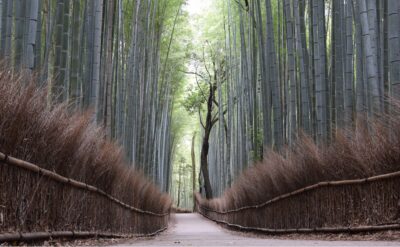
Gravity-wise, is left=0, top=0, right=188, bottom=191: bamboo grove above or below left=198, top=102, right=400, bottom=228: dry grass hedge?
above

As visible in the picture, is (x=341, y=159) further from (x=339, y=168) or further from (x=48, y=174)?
(x=48, y=174)

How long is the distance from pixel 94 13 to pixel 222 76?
13726 mm

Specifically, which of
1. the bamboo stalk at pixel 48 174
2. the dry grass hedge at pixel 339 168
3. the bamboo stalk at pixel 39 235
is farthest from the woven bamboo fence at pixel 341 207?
the bamboo stalk at pixel 39 235

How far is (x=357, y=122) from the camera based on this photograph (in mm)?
4746

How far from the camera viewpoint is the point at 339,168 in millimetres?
5102

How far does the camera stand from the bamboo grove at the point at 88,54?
435 centimetres

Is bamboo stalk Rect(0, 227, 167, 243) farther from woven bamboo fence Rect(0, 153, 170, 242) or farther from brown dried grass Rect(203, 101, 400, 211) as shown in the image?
brown dried grass Rect(203, 101, 400, 211)

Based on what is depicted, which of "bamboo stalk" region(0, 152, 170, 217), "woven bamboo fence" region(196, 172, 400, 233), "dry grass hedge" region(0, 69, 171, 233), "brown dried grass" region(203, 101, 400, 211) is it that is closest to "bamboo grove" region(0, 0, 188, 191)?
"dry grass hedge" region(0, 69, 171, 233)

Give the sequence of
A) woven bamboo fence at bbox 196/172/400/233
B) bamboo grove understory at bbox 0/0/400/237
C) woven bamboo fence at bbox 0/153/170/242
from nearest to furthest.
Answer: woven bamboo fence at bbox 0/153/170/242 < bamboo grove understory at bbox 0/0/400/237 < woven bamboo fence at bbox 196/172/400/233

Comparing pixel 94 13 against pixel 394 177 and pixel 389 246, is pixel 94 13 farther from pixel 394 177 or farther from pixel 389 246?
pixel 389 246

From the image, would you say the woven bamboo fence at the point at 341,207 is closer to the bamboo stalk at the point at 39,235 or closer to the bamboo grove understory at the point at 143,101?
the bamboo grove understory at the point at 143,101

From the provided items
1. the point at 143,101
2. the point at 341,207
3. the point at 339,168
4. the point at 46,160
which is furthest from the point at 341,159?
the point at 143,101

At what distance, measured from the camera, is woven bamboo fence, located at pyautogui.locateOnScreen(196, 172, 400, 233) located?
4.27 meters

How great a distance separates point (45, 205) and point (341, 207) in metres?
2.88
